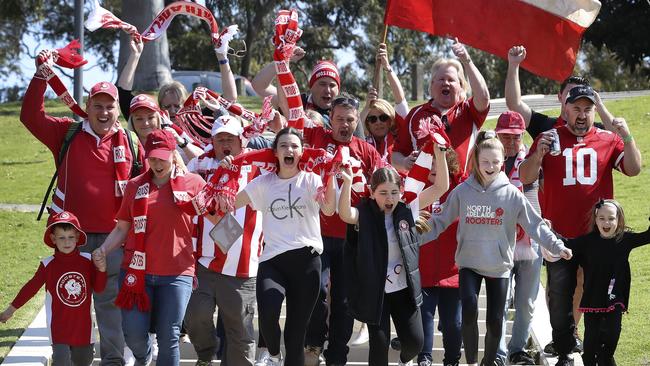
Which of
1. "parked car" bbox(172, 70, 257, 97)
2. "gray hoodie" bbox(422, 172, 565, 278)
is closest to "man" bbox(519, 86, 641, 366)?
"gray hoodie" bbox(422, 172, 565, 278)

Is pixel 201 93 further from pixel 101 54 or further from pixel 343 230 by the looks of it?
pixel 101 54

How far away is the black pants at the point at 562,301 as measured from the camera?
28.7 feet

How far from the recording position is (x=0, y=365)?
30.7 feet

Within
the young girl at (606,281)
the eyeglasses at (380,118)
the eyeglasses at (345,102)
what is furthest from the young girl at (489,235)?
the eyeglasses at (380,118)

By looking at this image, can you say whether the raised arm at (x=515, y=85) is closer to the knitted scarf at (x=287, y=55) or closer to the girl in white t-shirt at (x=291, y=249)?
the knitted scarf at (x=287, y=55)

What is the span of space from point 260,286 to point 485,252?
153 cm

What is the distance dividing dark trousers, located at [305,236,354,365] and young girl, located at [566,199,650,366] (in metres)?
1.65

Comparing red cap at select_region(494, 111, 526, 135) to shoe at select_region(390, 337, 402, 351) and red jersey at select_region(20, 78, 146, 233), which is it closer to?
shoe at select_region(390, 337, 402, 351)

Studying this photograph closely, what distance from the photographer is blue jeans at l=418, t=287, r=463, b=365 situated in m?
8.62

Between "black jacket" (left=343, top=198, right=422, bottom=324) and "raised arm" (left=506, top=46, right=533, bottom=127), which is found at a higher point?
"raised arm" (left=506, top=46, right=533, bottom=127)

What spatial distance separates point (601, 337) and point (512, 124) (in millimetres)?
1735

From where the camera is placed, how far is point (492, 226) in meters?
8.41

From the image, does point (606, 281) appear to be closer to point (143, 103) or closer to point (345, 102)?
point (345, 102)

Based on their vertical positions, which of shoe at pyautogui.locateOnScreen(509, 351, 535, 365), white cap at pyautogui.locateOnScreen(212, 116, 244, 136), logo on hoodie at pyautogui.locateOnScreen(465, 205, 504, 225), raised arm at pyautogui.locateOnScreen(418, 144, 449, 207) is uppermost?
white cap at pyautogui.locateOnScreen(212, 116, 244, 136)
